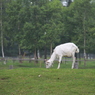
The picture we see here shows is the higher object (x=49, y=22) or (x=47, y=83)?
(x=49, y=22)

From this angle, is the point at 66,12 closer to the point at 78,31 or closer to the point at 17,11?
the point at 78,31

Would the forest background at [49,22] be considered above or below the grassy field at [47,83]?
above

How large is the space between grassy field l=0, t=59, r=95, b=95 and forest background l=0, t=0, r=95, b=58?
20854 mm

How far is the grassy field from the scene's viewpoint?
14523mm

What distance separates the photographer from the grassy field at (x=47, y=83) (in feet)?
47.6

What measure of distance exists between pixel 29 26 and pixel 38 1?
167 inches

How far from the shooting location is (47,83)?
16.3m

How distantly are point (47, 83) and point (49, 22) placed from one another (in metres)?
25.6

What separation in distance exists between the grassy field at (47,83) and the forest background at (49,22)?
20854 mm

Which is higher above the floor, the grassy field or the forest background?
the forest background

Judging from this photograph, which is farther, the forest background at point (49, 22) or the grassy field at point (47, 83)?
the forest background at point (49, 22)

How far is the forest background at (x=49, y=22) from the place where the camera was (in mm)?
40094

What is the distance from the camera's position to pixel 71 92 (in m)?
14.4

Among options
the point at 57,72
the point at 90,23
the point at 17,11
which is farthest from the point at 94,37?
the point at 57,72
